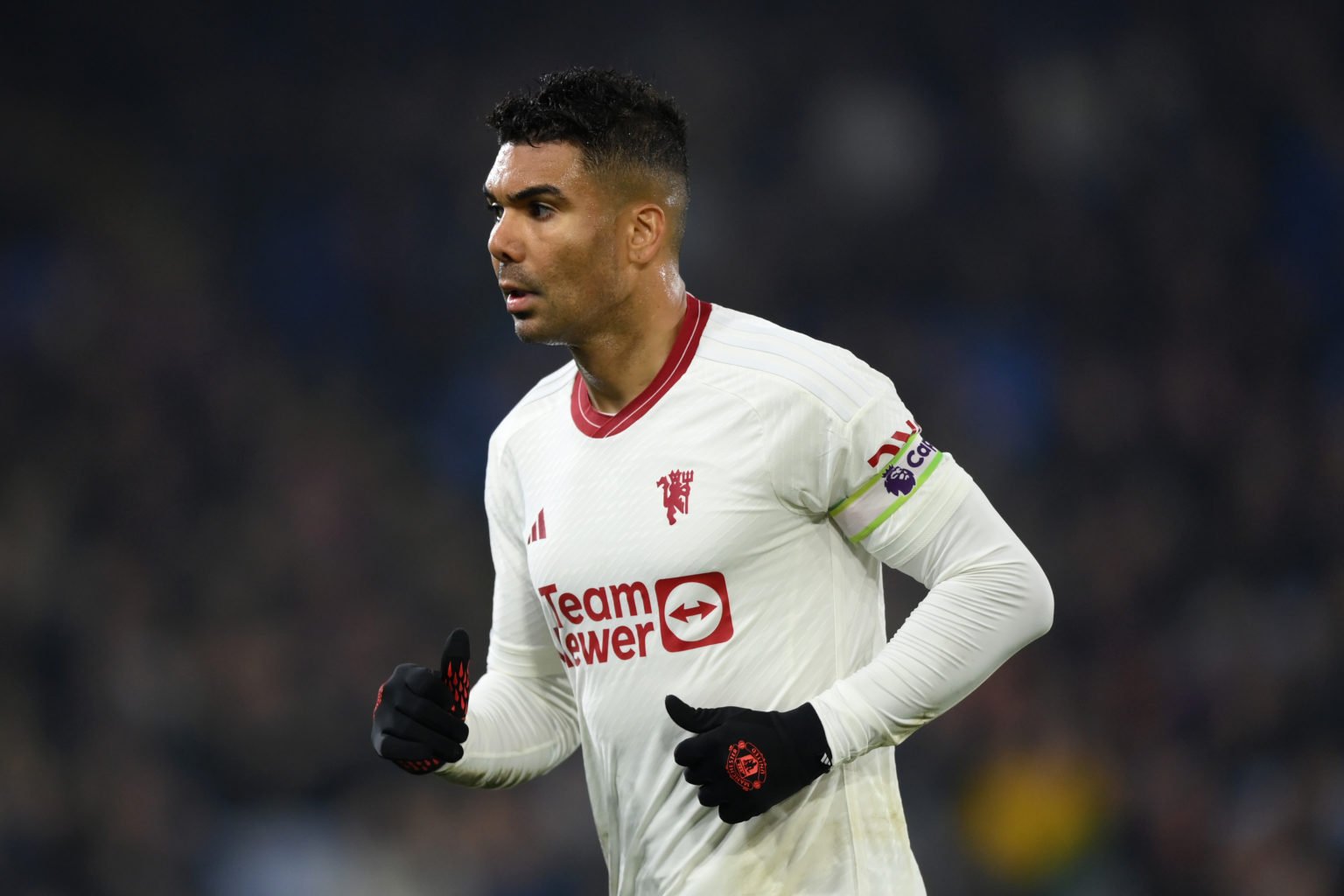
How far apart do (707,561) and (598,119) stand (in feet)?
2.46

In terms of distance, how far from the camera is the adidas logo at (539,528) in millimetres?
2469

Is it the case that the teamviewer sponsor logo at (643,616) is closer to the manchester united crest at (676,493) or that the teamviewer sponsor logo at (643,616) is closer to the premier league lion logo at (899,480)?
the manchester united crest at (676,493)

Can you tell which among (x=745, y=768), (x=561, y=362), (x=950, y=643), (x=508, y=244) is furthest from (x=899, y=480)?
(x=561, y=362)

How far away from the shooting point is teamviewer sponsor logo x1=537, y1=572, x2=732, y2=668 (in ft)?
7.45

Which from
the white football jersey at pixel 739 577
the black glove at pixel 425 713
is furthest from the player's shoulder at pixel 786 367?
the black glove at pixel 425 713

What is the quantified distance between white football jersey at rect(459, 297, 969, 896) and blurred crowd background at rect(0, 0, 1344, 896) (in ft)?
10.1

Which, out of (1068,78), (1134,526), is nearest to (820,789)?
(1134,526)

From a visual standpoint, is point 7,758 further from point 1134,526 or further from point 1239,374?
point 1239,374

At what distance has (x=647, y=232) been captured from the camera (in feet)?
8.03

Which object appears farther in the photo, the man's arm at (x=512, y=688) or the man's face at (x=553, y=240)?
the man's arm at (x=512, y=688)

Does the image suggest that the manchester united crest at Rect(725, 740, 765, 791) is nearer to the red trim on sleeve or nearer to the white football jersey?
the white football jersey

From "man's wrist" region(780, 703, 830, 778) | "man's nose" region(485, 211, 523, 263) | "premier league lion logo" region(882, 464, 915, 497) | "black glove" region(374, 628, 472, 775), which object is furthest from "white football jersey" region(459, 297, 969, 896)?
"man's nose" region(485, 211, 523, 263)

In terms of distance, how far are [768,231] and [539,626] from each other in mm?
3853

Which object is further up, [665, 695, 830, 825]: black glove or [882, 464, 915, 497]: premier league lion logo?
[882, 464, 915, 497]: premier league lion logo
